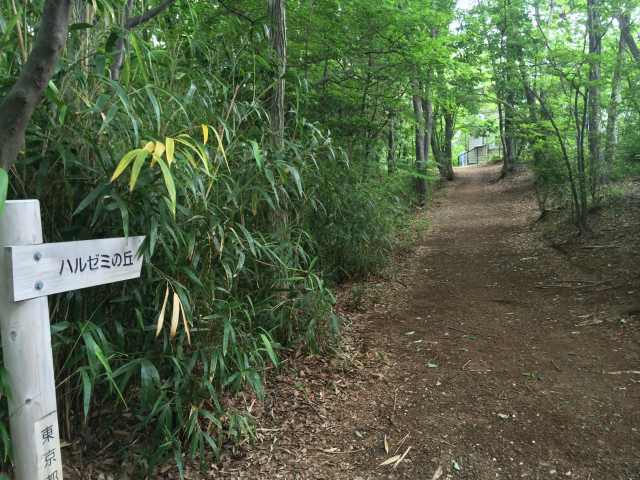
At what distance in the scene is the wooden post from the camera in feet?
3.71

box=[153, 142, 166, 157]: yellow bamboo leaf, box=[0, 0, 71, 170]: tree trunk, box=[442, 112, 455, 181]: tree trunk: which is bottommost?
box=[153, 142, 166, 157]: yellow bamboo leaf

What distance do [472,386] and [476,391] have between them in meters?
0.06

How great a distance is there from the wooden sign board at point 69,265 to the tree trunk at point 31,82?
239 mm

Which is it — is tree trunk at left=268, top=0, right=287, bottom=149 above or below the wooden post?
above

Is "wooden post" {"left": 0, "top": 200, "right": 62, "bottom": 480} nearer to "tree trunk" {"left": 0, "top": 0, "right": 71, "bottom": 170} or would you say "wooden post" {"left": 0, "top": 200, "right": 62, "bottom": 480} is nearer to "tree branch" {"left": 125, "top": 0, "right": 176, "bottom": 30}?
"tree trunk" {"left": 0, "top": 0, "right": 71, "bottom": 170}

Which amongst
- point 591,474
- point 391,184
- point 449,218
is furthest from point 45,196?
point 449,218

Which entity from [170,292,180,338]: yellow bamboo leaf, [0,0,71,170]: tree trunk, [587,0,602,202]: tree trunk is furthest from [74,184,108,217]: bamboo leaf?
[587,0,602,202]: tree trunk

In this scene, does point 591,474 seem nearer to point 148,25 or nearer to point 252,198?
point 252,198

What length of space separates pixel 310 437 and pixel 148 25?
246 centimetres

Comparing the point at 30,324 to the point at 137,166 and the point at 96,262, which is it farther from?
the point at 137,166

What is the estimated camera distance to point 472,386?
2.61 meters

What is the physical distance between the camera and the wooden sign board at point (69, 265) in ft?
3.68

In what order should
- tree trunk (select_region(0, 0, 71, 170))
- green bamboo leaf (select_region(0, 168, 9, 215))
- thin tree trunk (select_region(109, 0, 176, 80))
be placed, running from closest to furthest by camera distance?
1. green bamboo leaf (select_region(0, 168, 9, 215))
2. tree trunk (select_region(0, 0, 71, 170))
3. thin tree trunk (select_region(109, 0, 176, 80))

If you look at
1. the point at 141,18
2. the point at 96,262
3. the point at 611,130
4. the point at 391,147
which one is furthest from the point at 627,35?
the point at 96,262
